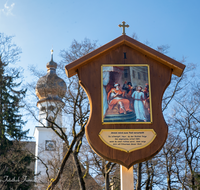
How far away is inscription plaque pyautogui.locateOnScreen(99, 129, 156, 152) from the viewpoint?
5.82m

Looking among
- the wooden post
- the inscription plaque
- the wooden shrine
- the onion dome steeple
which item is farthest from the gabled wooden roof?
the onion dome steeple

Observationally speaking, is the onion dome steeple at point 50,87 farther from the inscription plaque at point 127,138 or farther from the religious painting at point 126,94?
the inscription plaque at point 127,138

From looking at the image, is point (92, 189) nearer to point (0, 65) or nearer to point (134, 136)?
point (0, 65)

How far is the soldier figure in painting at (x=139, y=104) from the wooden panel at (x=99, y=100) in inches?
6.3

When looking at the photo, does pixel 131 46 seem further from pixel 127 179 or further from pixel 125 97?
pixel 127 179

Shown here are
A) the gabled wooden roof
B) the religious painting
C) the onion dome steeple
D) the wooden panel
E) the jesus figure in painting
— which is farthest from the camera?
the onion dome steeple

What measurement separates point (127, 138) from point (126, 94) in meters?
0.96

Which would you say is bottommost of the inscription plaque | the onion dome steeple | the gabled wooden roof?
the inscription plaque

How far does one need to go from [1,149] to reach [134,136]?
19.0m

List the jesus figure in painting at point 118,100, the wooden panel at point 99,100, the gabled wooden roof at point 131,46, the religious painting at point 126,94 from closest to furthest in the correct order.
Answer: the wooden panel at point 99,100 → the religious painting at point 126,94 → the jesus figure in painting at point 118,100 → the gabled wooden roof at point 131,46

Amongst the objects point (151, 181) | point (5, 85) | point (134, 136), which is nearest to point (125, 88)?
point (134, 136)

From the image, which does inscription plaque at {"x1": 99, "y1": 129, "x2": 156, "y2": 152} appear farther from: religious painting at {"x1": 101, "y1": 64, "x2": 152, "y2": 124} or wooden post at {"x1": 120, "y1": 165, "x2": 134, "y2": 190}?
wooden post at {"x1": 120, "y1": 165, "x2": 134, "y2": 190}

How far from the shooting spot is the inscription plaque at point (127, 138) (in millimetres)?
5824

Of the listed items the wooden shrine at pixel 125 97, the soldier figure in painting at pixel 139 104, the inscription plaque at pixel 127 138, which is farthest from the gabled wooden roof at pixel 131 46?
the inscription plaque at pixel 127 138
